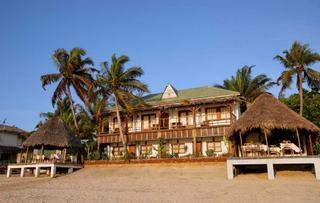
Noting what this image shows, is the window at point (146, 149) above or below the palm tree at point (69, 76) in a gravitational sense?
below

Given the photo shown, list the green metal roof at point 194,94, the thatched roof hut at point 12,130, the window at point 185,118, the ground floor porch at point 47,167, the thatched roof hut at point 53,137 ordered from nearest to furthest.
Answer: the ground floor porch at point 47,167
the thatched roof hut at point 53,137
the green metal roof at point 194,94
the window at point 185,118
the thatched roof hut at point 12,130

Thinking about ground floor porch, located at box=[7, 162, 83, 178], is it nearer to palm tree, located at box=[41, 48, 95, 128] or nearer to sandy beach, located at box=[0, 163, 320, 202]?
sandy beach, located at box=[0, 163, 320, 202]

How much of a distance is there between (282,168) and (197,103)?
9.65 meters

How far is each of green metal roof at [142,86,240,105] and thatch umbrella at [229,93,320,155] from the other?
6800mm

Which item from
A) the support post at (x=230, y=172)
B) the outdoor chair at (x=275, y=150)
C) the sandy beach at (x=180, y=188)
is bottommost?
the sandy beach at (x=180, y=188)

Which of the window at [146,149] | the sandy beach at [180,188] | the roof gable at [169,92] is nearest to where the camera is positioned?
the sandy beach at [180,188]

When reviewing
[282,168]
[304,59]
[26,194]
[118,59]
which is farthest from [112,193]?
[304,59]

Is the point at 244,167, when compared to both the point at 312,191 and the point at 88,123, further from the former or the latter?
the point at 88,123

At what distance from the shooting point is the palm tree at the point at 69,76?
31.2 metres

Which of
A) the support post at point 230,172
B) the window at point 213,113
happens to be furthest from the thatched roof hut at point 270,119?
the window at point 213,113

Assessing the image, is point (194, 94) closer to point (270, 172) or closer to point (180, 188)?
point (270, 172)

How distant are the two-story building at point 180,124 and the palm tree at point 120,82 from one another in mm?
1819

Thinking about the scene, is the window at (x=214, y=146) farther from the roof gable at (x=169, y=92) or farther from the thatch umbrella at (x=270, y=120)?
the thatch umbrella at (x=270, y=120)

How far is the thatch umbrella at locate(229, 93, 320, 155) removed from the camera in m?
17.8
